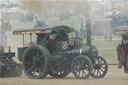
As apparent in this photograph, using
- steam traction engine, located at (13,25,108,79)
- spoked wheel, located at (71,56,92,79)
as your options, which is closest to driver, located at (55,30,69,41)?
steam traction engine, located at (13,25,108,79)

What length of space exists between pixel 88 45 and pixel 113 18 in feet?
41.8

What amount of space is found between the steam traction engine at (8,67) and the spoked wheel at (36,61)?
1.43 metres

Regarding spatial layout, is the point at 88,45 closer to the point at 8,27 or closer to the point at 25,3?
the point at 25,3

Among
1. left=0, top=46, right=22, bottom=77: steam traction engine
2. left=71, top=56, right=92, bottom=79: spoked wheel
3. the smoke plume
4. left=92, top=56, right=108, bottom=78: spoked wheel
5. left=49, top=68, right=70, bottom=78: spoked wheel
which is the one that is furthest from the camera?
left=0, top=46, right=22, bottom=77: steam traction engine

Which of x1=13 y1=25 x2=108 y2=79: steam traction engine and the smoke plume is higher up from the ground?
the smoke plume

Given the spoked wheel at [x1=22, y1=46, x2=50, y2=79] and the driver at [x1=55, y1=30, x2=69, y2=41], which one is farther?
the driver at [x1=55, y1=30, x2=69, y2=41]

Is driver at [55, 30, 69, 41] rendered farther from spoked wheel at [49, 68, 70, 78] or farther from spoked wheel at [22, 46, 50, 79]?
spoked wheel at [49, 68, 70, 78]

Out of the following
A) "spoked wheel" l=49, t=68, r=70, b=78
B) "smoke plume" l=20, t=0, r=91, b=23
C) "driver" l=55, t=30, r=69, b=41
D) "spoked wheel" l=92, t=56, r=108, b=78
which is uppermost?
"smoke plume" l=20, t=0, r=91, b=23

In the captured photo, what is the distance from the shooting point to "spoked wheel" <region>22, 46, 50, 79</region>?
61.7 ft

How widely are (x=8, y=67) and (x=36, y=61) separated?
2.17m

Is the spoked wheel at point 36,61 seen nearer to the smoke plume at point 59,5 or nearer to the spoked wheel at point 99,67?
the spoked wheel at point 99,67

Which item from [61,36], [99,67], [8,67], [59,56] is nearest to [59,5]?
[61,36]

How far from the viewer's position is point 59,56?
19.0m

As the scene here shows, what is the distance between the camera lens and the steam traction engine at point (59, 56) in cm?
1829
